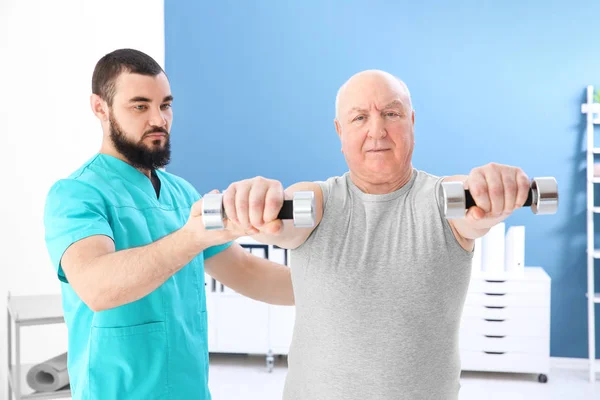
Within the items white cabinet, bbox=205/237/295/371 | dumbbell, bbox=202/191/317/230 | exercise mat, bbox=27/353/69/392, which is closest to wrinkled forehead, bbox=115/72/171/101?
dumbbell, bbox=202/191/317/230

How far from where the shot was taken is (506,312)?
428 centimetres

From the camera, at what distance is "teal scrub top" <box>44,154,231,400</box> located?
5.20 feet

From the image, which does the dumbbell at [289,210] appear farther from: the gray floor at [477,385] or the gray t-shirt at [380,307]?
the gray floor at [477,385]

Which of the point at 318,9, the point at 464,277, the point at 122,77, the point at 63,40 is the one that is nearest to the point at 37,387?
the point at 122,77

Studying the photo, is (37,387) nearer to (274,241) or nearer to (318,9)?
(274,241)

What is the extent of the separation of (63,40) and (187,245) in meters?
3.54

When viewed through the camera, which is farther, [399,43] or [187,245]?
[399,43]

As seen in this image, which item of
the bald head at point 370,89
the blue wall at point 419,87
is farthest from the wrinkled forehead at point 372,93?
the blue wall at point 419,87

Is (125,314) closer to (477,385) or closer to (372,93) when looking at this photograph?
(372,93)

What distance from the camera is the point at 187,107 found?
197 inches

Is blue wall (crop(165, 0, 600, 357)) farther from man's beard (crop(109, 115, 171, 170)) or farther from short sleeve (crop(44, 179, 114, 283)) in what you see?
short sleeve (crop(44, 179, 114, 283))

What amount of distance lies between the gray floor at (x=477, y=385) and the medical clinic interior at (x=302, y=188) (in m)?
0.02

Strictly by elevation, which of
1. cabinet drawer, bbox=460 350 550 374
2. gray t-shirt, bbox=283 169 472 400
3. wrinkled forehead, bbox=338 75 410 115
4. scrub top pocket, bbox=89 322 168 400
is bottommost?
cabinet drawer, bbox=460 350 550 374

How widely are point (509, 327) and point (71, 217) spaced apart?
131 inches
